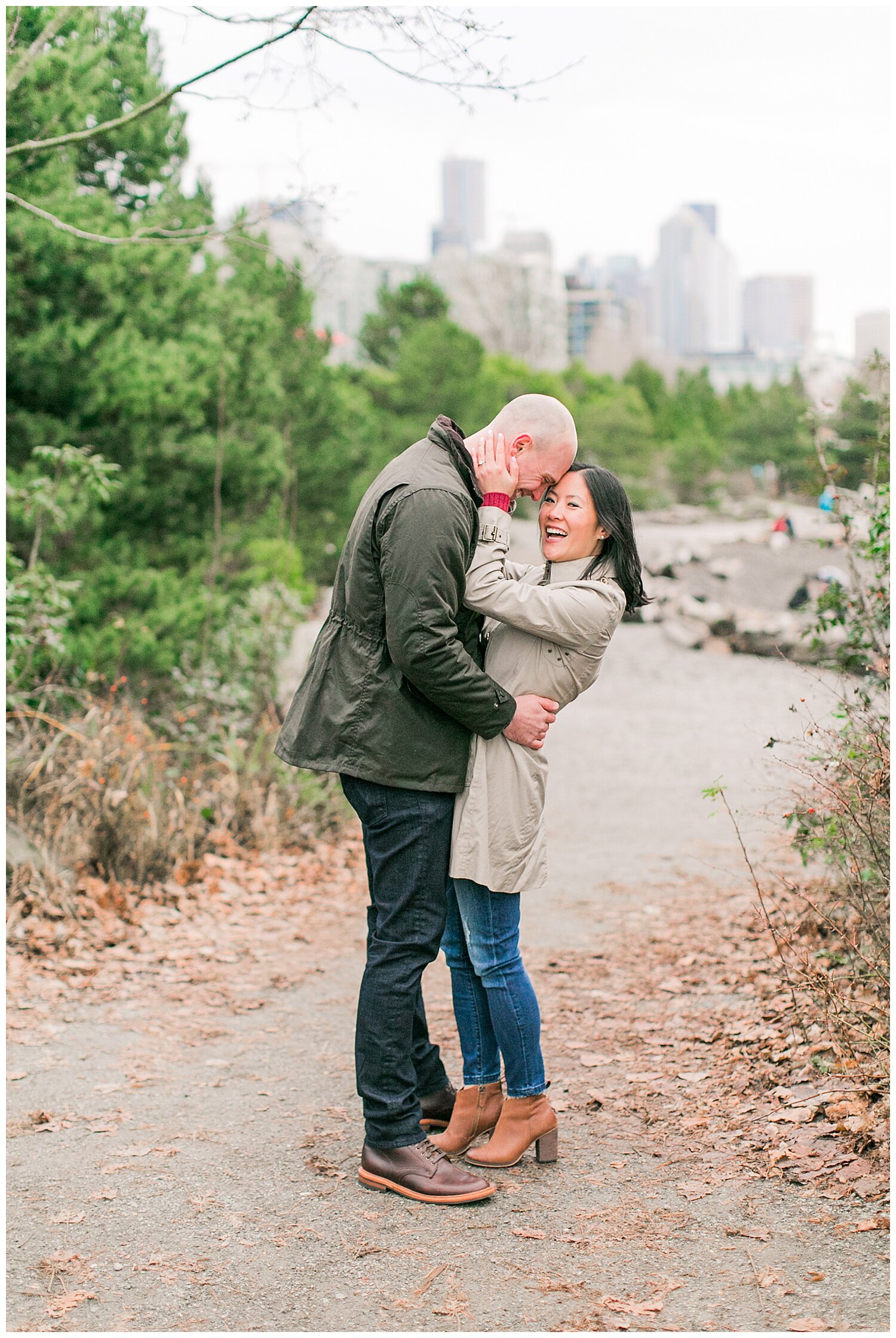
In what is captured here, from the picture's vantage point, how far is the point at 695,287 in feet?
482

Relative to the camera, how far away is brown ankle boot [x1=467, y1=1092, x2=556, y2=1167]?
10.5ft

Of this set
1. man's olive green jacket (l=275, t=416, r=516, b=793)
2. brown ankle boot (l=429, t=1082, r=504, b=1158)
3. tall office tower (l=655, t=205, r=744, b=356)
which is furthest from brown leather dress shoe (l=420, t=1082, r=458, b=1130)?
tall office tower (l=655, t=205, r=744, b=356)

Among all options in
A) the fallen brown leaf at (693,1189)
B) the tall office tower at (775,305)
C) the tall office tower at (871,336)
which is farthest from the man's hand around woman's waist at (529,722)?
the tall office tower at (775,305)

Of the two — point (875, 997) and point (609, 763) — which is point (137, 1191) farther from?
point (609, 763)

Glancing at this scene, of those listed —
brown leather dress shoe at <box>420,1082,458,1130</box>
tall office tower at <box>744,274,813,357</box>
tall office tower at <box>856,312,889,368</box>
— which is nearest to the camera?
brown leather dress shoe at <box>420,1082,458,1130</box>

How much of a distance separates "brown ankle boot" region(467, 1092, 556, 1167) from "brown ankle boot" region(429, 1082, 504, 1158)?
5 cm

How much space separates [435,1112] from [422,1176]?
1.36 ft

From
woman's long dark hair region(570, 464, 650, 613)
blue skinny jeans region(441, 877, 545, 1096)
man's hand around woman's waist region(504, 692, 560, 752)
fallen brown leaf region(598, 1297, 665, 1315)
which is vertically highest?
woman's long dark hair region(570, 464, 650, 613)

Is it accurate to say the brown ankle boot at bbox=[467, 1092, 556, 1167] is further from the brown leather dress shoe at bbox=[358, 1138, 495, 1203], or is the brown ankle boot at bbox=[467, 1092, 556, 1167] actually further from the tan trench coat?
the tan trench coat

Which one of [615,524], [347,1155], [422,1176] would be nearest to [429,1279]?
[422,1176]

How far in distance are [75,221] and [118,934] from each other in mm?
3816

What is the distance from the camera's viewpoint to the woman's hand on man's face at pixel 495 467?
2994 millimetres

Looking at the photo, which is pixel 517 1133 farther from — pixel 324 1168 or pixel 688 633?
pixel 688 633

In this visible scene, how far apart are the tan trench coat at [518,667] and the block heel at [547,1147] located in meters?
0.71
